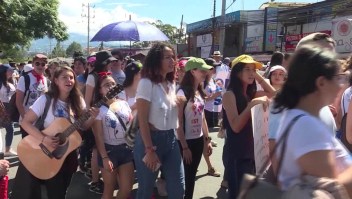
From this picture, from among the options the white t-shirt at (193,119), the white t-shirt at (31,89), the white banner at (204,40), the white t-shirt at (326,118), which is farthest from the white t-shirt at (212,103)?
the white banner at (204,40)

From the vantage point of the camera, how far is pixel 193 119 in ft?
14.3

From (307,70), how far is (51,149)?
2572mm

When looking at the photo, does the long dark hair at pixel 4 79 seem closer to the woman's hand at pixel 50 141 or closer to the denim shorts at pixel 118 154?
the denim shorts at pixel 118 154

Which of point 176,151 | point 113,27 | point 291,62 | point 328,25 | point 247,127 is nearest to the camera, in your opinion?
point 291,62

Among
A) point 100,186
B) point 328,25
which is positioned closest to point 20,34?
point 100,186

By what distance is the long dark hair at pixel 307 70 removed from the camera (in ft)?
5.80

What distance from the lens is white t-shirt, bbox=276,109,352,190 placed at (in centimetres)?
170

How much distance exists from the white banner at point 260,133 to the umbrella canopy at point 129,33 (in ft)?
18.1

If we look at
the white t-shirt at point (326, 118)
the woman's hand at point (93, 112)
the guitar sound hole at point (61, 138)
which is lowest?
the guitar sound hole at point (61, 138)

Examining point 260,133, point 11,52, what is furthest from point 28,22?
point 260,133

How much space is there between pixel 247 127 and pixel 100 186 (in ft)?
7.91

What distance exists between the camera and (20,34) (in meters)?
17.6

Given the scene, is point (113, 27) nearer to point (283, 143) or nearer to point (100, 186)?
point (100, 186)

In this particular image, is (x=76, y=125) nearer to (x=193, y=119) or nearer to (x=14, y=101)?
(x=193, y=119)
